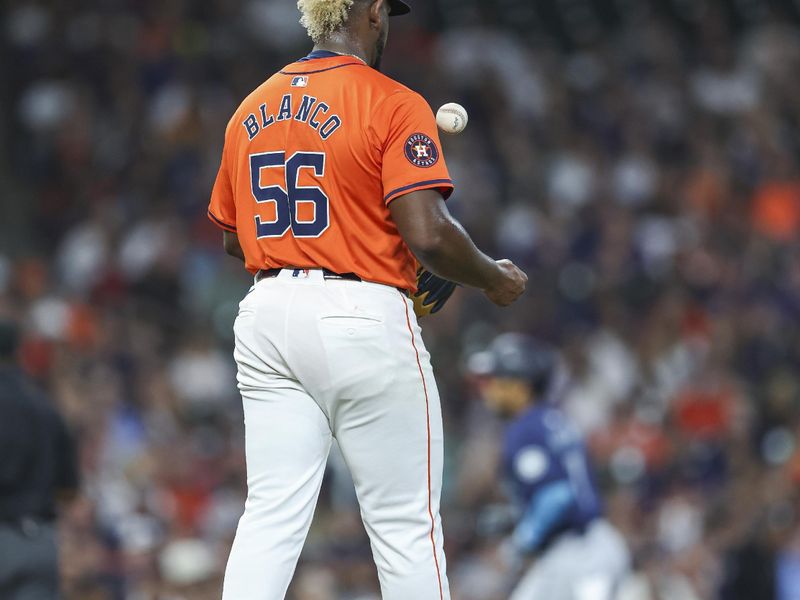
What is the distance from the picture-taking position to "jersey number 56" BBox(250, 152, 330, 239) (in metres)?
3.86

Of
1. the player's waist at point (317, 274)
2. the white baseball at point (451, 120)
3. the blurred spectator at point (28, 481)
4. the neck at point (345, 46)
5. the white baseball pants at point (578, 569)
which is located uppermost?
the neck at point (345, 46)

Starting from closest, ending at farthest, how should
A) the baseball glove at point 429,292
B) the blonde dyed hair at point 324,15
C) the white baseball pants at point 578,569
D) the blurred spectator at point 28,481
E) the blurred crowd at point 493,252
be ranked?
the blonde dyed hair at point 324,15, the baseball glove at point 429,292, the blurred spectator at point 28,481, the white baseball pants at point 578,569, the blurred crowd at point 493,252

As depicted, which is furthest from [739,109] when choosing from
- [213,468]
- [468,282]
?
[468,282]

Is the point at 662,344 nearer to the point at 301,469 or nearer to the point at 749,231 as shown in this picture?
the point at 749,231

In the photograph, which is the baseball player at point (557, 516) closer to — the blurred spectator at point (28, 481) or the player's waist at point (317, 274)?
the blurred spectator at point (28, 481)

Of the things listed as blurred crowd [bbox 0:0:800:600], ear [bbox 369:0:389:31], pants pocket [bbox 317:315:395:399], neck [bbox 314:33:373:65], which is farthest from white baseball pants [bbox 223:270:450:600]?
blurred crowd [bbox 0:0:800:600]

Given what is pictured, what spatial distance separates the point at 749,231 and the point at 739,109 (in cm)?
178

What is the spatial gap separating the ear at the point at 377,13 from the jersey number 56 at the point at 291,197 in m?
0.48

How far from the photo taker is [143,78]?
12102mm

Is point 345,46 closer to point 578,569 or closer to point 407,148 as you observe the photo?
point 407,148

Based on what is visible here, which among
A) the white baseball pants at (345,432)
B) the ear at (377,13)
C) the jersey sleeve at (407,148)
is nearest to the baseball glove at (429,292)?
the white baseball pants at (345,432)

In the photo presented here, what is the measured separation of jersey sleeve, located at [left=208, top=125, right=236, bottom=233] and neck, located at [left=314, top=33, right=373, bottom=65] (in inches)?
17.6

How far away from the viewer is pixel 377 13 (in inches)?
159

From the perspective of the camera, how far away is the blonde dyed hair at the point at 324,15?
401 cm
